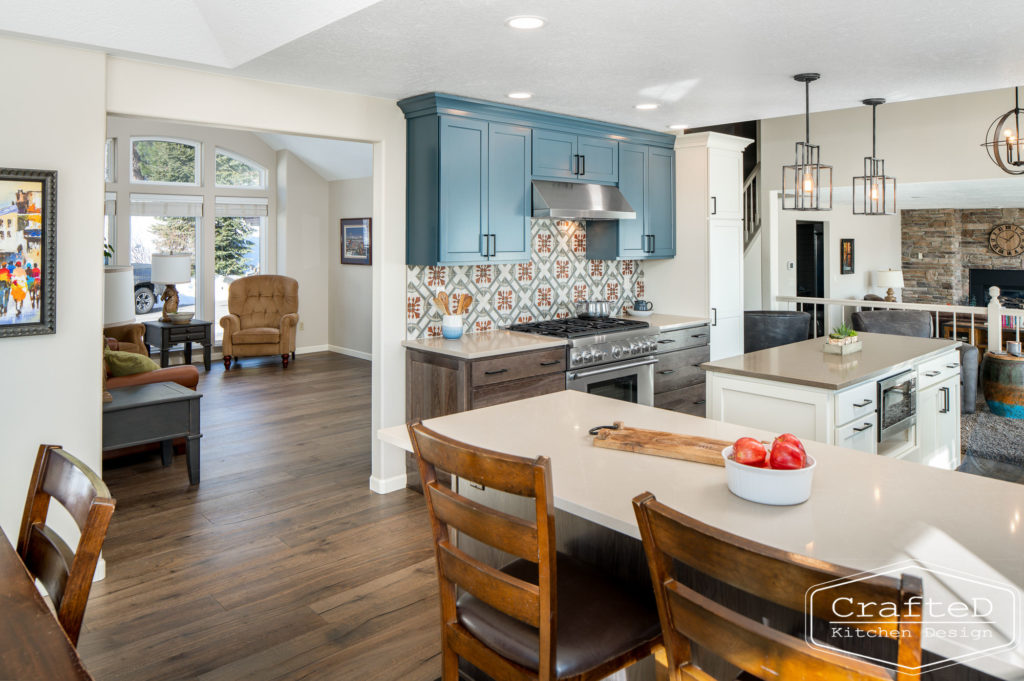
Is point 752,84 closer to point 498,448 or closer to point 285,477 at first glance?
point 498,448

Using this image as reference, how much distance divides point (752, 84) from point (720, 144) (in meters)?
→ 1.71

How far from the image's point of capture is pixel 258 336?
8781mm

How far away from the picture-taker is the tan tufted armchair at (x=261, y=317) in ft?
28.7

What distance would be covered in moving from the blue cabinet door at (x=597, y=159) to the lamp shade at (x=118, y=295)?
9.86 ft

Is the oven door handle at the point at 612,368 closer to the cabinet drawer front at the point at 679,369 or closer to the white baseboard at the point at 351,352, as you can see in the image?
the cabinet drawer front at the point at 679,369

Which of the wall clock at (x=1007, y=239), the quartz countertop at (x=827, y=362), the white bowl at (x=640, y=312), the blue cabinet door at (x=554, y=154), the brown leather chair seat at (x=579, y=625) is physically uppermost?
the wall clock at (x=1007, y=239)

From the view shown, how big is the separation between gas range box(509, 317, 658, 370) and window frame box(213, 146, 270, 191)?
19.9ft

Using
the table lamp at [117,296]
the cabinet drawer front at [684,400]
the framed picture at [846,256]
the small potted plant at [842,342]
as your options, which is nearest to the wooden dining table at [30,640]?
the table lamp at [117,296]

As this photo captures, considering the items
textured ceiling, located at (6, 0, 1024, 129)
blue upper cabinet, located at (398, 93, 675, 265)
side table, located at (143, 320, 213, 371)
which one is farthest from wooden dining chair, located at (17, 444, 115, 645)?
side table, located at (143, 320, 213, 371)

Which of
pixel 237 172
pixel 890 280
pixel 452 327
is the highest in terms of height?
pixel 237 172

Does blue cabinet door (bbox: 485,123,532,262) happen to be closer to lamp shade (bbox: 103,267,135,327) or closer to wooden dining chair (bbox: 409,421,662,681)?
lamp shade (bbox: 103,267,135,327)

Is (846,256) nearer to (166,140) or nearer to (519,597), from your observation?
(166,140)

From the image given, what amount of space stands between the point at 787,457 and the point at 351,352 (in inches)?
339

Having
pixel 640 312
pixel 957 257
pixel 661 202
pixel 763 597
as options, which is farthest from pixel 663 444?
pixel 957 257
